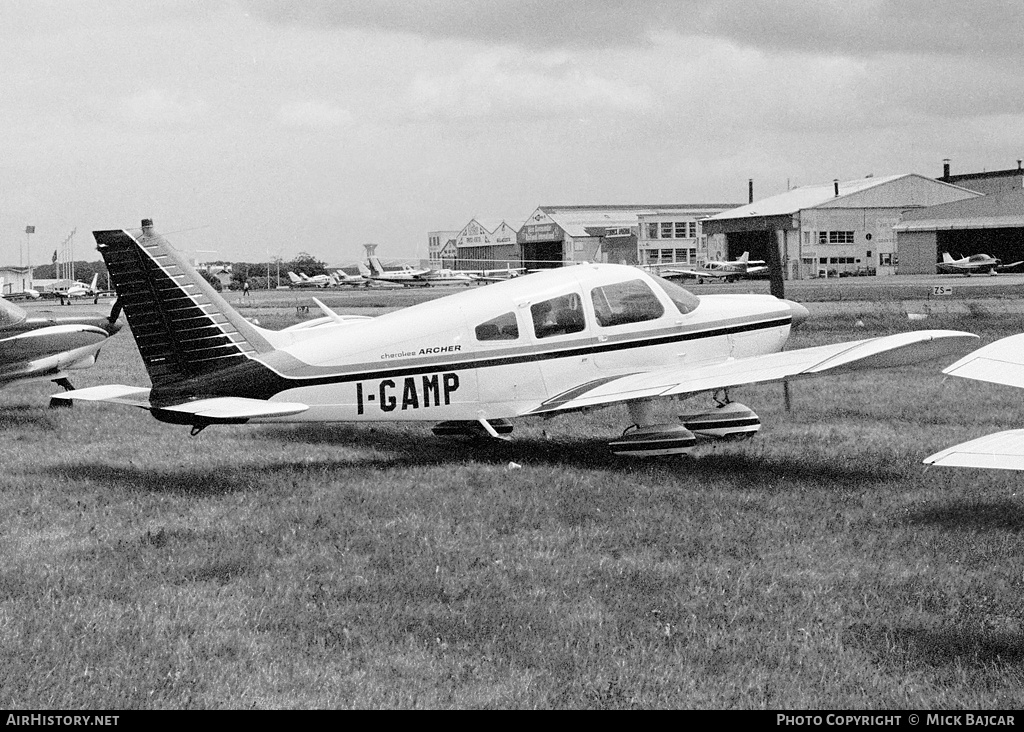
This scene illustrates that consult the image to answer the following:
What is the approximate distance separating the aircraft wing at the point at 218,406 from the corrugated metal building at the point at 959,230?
86.1 metres

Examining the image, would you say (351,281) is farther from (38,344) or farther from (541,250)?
(38,344)

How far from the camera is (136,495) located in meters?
9.64

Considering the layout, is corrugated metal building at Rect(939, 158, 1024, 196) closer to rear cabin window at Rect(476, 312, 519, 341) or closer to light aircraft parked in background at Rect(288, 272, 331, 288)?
light aircraft parked in background at Rect(288, 272, 331, 288)

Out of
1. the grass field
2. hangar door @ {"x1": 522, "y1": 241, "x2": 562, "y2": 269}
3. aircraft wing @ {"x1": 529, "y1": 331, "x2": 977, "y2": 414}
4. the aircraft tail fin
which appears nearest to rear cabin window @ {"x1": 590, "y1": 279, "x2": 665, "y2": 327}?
aircraft wing @ {"x1": 529, "y1": 331, "x2": 977, "y2": 414}

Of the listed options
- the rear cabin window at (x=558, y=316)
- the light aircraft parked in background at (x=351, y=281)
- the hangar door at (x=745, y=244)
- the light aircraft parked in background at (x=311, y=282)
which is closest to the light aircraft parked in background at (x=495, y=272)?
the rear cabin window at (x=558, y=316)

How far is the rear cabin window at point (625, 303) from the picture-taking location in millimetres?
11727

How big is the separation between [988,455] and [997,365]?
1.53m

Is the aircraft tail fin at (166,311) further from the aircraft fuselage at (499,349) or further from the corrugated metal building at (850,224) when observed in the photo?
the corrugated metal building at (850,224)

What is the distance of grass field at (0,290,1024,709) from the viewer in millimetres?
5371

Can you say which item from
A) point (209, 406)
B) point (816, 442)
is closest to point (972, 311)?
point (816, 442)

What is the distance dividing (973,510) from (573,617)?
4205mm

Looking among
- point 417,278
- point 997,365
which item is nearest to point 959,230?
point 417,278

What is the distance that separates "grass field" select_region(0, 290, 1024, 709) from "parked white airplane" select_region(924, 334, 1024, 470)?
0.84 meters

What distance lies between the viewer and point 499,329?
11.4 meters
